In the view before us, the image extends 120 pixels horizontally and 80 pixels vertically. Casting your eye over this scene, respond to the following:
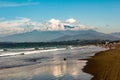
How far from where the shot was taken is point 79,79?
27.0m

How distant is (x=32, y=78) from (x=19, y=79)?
1.31 m

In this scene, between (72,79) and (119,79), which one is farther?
(72,79)

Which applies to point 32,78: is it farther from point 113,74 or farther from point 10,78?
point 113,74

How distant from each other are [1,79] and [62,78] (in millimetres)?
5803

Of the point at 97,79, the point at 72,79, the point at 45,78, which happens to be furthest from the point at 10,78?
the point at 97,79

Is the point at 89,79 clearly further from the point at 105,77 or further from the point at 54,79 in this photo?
the point at 54,79

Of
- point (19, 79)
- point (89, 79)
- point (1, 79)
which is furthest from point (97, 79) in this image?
point (1, 79)

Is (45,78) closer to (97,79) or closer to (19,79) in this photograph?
(19,79)

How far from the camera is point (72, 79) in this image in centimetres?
2705

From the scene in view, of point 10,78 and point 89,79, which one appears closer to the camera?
point 89,79

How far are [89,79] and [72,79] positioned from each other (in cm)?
160

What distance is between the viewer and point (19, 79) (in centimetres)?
2755

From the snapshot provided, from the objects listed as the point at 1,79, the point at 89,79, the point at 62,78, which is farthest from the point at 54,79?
the point at 1,79

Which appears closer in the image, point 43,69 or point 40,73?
point 40,73
